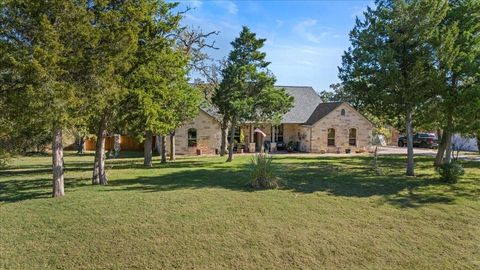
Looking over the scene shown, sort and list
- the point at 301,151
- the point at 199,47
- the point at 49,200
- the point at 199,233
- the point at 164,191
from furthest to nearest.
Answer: the point at 301,151, the point at 199,47, the point at 164,191, the point at 49,200, the point at 199,233

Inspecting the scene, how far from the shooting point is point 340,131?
107 feet

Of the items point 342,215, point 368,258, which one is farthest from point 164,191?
point 368,258

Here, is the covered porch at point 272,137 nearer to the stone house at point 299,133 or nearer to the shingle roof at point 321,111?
the stone house at point 299,133

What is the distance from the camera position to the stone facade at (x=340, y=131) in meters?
32.2

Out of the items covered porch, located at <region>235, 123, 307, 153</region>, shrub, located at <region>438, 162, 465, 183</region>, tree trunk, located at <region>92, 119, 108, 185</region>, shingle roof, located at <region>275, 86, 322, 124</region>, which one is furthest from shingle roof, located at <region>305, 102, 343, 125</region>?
tree trunk, located at <region>92, 119, 108, 185</region>

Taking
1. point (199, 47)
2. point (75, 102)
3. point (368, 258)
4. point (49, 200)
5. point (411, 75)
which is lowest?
point (368, 258)

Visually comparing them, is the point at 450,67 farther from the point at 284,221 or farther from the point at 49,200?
the point at 49,200

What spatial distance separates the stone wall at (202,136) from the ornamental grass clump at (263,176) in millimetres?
17415

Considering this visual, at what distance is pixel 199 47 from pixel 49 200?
A: 21731mm

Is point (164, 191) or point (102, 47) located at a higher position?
point (102, 47)

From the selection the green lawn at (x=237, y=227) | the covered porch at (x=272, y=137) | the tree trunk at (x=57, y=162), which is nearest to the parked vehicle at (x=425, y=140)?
the covered porch at (x=272, y=137)

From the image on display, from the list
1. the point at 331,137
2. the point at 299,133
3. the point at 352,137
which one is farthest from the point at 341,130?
the point at 299,133

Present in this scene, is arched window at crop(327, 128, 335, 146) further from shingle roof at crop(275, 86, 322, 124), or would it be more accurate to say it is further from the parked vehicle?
the parked vehicle

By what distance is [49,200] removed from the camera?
11258 millimetres
